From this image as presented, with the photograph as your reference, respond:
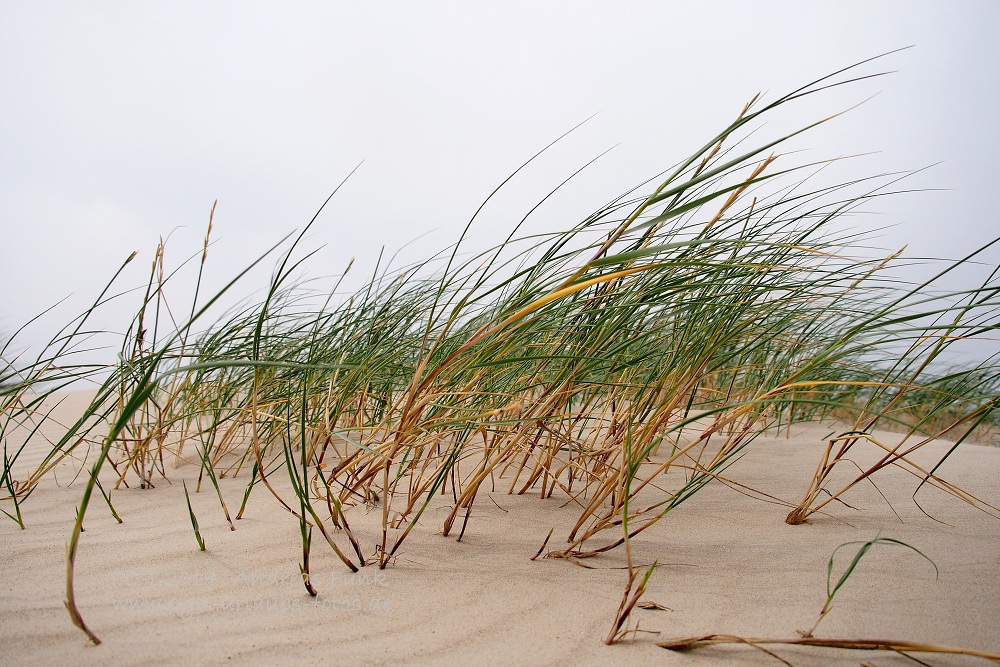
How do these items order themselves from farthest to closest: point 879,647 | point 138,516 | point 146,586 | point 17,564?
point 138,516 < point 17,564 < point 146,586 < point 879,647

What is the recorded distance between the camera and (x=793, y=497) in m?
2.14

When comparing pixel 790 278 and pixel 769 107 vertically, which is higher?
pixel 769 107

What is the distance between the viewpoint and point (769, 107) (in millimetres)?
1127

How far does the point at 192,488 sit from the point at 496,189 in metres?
1.73

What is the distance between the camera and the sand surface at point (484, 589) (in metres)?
1.14

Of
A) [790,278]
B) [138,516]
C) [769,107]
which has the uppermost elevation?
[769,107]

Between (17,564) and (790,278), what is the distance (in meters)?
2.34

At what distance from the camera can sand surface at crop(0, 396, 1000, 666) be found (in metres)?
1.14

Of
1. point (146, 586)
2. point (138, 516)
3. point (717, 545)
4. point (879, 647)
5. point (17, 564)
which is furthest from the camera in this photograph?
point (138, 516)

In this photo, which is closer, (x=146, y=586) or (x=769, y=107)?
(x=769, y=107)

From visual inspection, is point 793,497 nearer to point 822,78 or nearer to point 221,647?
point 822,78

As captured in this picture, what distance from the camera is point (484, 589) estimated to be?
1392 mm

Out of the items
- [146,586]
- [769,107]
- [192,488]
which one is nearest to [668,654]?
[769,107]

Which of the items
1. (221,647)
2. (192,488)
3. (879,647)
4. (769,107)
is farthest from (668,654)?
(192,488)
